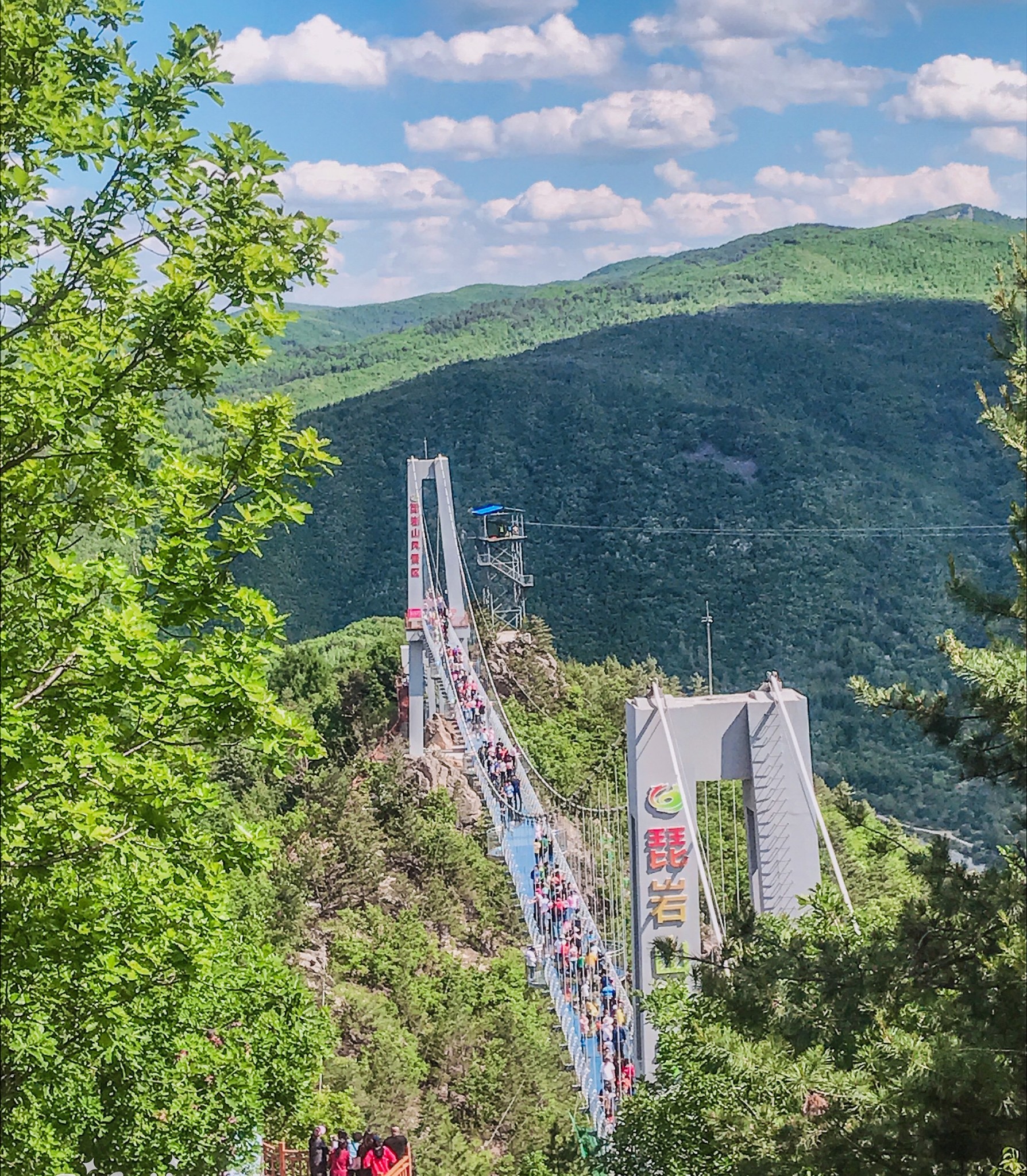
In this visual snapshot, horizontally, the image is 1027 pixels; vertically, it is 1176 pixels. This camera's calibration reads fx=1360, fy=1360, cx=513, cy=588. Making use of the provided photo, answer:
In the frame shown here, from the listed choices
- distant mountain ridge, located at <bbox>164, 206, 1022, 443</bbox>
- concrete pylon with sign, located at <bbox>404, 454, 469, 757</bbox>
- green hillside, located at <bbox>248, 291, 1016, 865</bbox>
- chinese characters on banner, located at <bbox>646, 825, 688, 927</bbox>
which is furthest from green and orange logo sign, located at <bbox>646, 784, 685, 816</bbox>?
distant mountain ridge, located at <bbox>164, 206, 1022, 443</bbox>

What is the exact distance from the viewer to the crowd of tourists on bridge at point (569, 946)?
12.5 metres

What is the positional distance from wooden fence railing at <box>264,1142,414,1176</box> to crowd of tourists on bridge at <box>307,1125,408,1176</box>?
14 cm

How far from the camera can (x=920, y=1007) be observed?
4.46 m

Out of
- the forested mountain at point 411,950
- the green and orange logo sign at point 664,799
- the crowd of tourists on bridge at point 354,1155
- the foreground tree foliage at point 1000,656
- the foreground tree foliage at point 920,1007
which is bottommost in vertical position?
the forested mountain at point 411,950

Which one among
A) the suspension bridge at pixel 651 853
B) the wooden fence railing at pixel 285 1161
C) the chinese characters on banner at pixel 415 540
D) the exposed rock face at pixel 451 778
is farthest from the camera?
the chinese characters on banner at pixel 415 540

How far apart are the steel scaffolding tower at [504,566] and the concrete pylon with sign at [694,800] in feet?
56.8

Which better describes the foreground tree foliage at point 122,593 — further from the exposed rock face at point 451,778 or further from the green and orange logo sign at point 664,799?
the exposed rock face at point 451,778

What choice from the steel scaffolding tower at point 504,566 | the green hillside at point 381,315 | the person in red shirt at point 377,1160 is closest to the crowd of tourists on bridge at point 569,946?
the person in red shirt at point 377,1160

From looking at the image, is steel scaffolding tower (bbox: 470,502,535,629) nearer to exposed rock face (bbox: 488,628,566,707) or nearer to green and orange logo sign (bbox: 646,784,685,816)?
exposed rock face (bbox: 488,628,566,707)

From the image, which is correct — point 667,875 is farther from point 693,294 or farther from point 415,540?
point 693,294

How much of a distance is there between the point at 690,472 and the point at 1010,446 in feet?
206

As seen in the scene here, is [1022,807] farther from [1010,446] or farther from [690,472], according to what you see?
[690,472]

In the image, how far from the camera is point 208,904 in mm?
4031

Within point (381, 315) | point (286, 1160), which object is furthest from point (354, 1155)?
point (381, 315)
